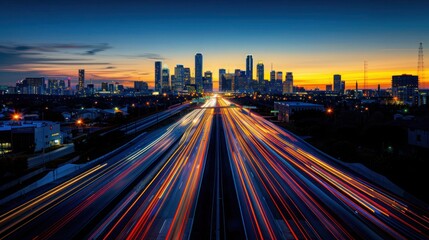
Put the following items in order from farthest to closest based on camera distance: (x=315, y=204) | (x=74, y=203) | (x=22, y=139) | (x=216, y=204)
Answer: (x=22, y=139)
(x=74, y=203)
(x=216, y=204)
(x=315, y=204)

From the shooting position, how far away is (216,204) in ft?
59.7

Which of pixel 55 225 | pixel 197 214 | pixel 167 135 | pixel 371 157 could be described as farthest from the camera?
pixel 167 135

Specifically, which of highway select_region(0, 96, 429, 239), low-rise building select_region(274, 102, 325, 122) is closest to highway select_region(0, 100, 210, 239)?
highway select_region(0, 96, 429, 239)

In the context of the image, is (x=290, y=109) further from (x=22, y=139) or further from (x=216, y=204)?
(x=216, y=204)

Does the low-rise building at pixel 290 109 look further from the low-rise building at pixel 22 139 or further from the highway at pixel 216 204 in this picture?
the low-rise building at pixel 22 139

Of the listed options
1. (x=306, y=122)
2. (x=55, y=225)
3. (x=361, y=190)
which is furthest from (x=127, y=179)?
(x=306, y=122)

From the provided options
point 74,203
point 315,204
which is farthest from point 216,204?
point 74,203

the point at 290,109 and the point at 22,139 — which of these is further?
the point at 290,109

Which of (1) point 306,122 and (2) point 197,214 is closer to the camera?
(2) point 197,214

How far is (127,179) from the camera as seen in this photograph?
23.6 meters

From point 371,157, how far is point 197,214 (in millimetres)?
21140

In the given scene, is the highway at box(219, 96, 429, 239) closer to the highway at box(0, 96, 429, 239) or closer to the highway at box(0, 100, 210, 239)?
the highway at box(0, 96, 429, 239)

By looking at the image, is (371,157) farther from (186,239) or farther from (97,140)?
(97,140)

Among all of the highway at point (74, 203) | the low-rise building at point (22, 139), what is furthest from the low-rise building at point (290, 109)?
Result: the low-rise building at point (22, 139)
